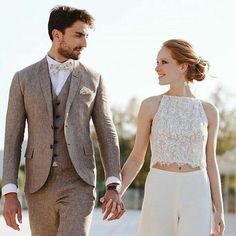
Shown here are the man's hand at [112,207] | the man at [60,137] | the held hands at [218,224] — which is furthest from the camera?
the held hands at [218,224]

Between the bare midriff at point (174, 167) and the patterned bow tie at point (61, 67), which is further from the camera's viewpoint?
the bare midriff at point (174, 167)

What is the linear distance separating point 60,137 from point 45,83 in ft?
1.00

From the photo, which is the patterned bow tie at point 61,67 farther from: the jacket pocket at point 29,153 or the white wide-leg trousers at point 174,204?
the white wide-leg trousers at point 174,204

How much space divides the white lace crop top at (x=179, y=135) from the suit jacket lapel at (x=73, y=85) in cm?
53

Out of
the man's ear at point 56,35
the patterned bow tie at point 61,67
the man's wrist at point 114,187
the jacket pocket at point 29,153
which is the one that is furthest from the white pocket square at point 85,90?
the man's wrist at point 114,187

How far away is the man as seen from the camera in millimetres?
4938

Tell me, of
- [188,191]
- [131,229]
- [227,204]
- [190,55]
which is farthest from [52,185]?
[227,204]

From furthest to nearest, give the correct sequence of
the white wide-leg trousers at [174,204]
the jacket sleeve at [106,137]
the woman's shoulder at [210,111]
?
1. the woman's shoulder at [210,111]
2. the white wide-leg trousers at [174,204]
3. the jacket sleeve at [106,137]

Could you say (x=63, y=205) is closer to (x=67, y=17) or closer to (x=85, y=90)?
(x=85, y=90)

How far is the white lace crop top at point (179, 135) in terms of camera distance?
5.26m

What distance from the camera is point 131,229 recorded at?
19.1 meters

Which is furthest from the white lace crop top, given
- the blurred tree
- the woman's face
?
the blurred tree

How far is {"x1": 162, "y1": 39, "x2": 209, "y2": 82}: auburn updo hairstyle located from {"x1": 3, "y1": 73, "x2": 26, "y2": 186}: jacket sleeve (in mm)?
902

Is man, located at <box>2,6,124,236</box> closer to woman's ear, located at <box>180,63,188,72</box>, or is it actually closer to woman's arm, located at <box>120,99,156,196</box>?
woman's arm, located at <box>120,99,156,196</box>
